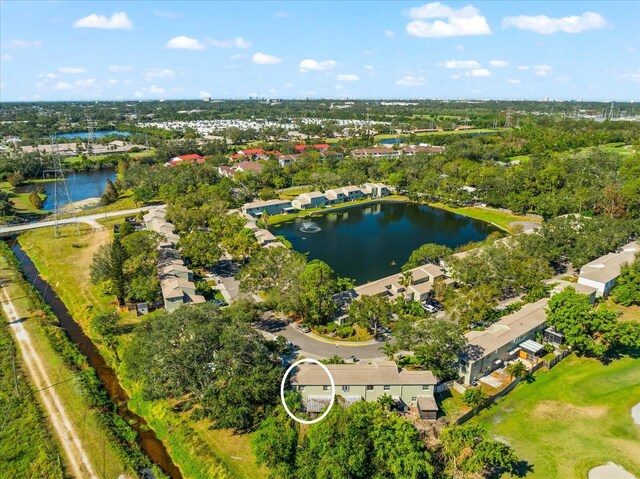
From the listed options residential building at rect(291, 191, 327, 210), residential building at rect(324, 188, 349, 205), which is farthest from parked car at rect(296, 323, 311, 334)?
residential building at rect(324, 188, 349, 205)

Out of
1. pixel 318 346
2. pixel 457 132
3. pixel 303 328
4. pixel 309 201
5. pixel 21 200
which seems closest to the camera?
pixel 318 346

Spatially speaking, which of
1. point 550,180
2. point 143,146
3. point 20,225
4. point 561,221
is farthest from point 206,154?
point 561,221

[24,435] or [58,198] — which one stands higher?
[58,198]

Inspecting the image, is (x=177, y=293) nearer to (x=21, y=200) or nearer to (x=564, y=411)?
(x=564, y=411)

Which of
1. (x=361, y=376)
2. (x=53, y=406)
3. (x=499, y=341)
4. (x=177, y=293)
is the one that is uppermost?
(x=177, y=293)

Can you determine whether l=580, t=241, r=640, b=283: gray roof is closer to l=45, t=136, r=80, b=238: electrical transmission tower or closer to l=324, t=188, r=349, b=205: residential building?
l=324, t=188, r=349, b=205: residential building

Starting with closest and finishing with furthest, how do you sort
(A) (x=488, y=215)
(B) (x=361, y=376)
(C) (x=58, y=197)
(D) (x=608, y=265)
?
(B) (x=361, y=376) → (D) (x=608, y=265) → (A) (x=488, y=215) → (C) (x=58, y=197)

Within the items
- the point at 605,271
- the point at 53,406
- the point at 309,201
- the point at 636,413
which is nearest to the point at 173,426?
the point at 53,406
